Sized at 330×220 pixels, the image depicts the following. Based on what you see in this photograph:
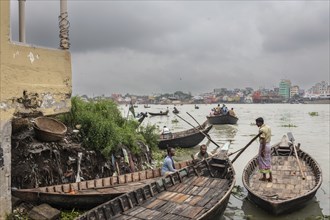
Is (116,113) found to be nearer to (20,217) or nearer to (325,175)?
(20,217)

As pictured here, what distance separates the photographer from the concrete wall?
6.14 m

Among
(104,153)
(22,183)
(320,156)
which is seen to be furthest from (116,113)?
(320,156)

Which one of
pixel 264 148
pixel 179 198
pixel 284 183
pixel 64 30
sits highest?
pixel 64 30

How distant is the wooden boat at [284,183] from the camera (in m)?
7.46

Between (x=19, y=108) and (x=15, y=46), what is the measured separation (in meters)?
1.25

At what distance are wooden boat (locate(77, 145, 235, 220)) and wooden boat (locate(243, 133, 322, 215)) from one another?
0.80m

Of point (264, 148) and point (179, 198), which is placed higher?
point (264, 148)

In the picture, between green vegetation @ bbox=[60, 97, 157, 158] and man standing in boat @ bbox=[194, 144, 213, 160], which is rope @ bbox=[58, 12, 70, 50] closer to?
green vegetation @ bbox=[60, 97, 157, 158]

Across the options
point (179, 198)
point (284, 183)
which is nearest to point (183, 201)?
point (179, 198)

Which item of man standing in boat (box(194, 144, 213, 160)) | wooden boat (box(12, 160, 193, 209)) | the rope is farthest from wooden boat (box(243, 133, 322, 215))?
the rope

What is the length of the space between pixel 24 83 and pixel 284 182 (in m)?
6.95

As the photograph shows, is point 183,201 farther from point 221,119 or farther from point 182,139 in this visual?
point 221,119

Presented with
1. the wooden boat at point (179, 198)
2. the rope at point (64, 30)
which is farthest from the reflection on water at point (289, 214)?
the rope at point (64, 30)

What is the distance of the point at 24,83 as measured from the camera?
713 centimetres
